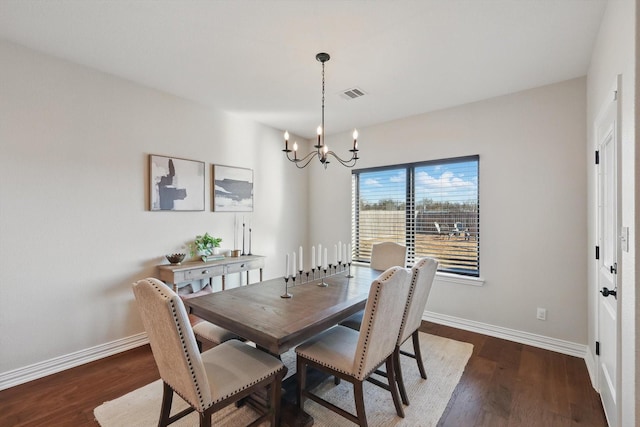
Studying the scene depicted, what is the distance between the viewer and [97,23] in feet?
6.81

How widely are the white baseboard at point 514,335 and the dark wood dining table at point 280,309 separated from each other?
1.68 metres

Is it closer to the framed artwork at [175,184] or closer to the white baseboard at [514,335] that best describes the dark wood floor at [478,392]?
the white baseboard at [514,335]

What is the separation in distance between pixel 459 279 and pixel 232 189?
10.2ft

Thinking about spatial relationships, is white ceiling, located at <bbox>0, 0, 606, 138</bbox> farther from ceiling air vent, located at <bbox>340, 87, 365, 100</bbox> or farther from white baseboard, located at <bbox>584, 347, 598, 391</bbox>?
white baseboard, located at <bbox>584, 347, 598, 391</bbox>

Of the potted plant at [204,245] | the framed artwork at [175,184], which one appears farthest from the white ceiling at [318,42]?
the potted plant at [204,245]

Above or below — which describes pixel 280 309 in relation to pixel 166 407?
above

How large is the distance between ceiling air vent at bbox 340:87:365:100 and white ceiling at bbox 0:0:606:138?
7cm

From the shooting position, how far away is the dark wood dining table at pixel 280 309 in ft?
5.08

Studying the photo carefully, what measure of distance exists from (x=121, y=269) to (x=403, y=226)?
11.2 feet

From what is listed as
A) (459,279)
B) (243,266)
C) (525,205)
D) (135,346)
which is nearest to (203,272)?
(243,266)

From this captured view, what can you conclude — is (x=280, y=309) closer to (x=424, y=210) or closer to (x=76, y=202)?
(x=76, y=202)

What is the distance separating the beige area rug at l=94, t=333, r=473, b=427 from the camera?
1.85 metres

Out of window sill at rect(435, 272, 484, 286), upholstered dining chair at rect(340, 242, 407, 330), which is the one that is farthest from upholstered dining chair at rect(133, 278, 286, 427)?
window sill at rect(435, 272, 484, 286)

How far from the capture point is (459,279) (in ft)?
11.4
